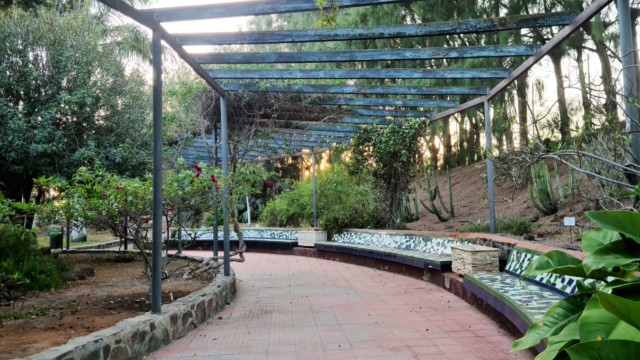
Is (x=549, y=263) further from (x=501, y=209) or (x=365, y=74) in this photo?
(x=501, y=209)

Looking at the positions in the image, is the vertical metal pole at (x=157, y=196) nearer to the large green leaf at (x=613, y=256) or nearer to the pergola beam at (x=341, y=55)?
the pergola beam at (x=341, y=55)

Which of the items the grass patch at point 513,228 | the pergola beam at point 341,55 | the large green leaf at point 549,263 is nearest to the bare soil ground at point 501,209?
the grass patch at point 513,228

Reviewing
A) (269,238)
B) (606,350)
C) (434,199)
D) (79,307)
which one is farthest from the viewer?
(269,238)

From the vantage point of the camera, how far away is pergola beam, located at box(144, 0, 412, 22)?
4457 millimetres

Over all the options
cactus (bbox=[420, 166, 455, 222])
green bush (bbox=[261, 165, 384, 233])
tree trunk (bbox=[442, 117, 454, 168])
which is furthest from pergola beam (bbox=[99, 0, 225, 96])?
tree trunk (bbox=[442, 117, 454, 168])

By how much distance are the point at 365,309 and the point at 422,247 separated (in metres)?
3.10

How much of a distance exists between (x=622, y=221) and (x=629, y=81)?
7.44 ft

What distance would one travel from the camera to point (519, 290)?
4.37 metres

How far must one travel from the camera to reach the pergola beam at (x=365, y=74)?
6.53 meters

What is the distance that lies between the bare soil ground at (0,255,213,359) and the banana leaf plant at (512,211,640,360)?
308 centimetres

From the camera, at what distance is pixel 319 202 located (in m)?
12.7

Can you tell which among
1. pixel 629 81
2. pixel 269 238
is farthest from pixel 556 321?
pixel 269 238

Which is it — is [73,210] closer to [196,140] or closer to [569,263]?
[569,263]

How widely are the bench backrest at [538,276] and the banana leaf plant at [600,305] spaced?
4.46ft
